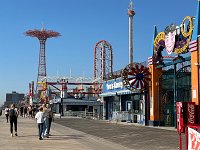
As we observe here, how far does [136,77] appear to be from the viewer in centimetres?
2978

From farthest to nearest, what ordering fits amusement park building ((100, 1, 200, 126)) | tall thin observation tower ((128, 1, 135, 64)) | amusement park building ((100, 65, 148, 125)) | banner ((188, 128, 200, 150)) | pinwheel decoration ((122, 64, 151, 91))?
1. tall thin observation tower ((128, 1, 135, 64))
2. amusement park building ((100, 65, 148, 125))
3. pinwheel decoration ((122, 64, 151, 91))
4. amusement park building ((100, 1, 200, 126))
5. banner ((188, 128, 200, 150))

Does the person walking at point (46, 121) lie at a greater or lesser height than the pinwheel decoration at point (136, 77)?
lesser

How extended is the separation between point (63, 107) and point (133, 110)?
29519mm

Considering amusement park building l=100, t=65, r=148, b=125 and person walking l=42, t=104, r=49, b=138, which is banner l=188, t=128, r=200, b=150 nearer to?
person walking l=42, t=104, r=49, b=138

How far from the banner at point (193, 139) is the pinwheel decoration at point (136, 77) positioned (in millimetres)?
19545

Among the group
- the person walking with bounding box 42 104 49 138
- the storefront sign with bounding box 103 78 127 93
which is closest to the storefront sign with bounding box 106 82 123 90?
the storefront sign with bounding box 103 78 127 93

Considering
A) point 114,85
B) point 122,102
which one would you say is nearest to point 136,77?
→ point 114,85

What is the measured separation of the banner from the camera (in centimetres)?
972

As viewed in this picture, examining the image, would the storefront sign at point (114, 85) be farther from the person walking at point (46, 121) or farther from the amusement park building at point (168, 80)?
the person walking at point (46, 121)

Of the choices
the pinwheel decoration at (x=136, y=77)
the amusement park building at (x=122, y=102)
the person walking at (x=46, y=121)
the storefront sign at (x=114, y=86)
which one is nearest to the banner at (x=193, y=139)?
the person walking at (x=46, y=121)

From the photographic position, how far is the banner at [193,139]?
31.9 ft

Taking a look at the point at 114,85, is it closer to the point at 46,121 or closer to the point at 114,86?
the point at 114,86

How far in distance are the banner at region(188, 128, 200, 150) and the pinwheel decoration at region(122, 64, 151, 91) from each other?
64.1ft

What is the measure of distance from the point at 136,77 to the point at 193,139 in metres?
19.8
